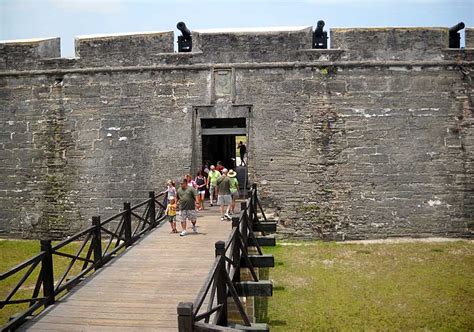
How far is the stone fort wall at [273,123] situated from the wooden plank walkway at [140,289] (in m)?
3.59

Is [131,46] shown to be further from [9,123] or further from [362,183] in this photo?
[362,183]

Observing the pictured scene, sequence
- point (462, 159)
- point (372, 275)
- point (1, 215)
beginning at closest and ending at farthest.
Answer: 1. point (372, 275)
2. point (462, 159)
3. point (1, 215)

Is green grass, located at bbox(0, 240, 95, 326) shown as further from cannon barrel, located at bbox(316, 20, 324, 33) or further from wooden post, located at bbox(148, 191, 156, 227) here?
cannon barrel, located at bbox(316, 20, 324, 33)

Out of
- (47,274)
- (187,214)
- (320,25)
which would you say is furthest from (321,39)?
(47,274)

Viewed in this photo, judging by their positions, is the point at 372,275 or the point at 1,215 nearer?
the point at 372,275

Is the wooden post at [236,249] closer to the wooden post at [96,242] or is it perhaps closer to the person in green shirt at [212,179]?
the wooden post at [96,242]

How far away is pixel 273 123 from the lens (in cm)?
1189

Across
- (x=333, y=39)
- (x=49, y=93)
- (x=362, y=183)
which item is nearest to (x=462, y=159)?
(x=362, y=183)

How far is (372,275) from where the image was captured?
9086 millimetres

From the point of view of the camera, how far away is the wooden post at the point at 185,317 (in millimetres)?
4032

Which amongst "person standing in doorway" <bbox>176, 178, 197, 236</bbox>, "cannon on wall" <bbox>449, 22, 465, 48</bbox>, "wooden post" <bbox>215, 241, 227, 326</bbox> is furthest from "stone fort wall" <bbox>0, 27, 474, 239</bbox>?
"wooden post" <bbox>215, 241, 227, 326</bbox>

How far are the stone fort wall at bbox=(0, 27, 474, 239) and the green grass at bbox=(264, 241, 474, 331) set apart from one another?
4.09 feet

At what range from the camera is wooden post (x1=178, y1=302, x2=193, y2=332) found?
159 inches

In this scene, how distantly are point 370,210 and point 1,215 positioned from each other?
987 centimetres
